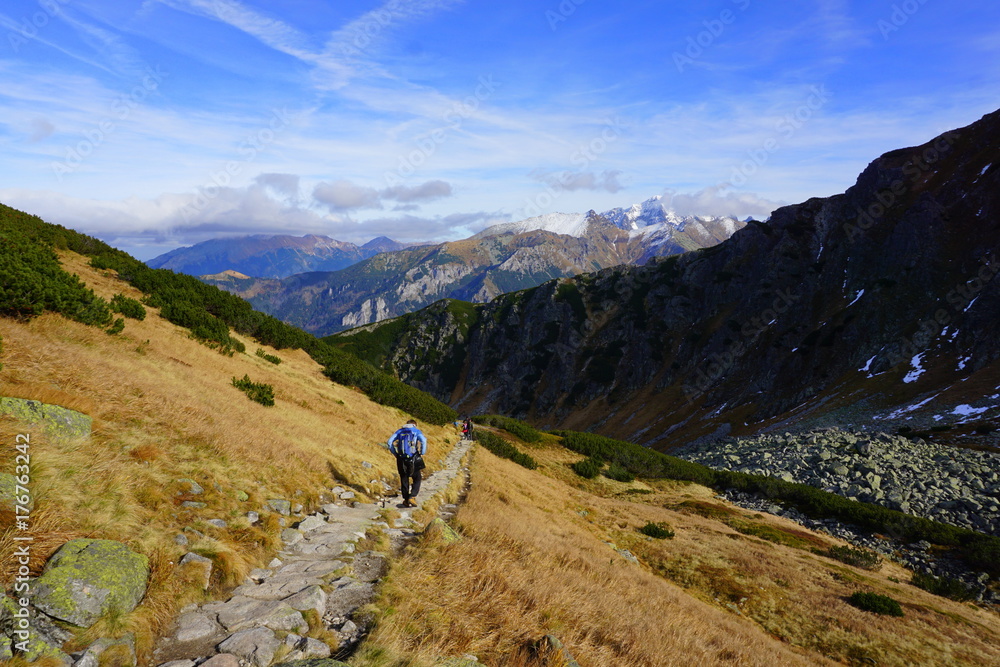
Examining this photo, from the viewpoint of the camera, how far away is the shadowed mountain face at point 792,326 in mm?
57031

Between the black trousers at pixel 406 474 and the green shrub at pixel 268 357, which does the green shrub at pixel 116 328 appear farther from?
the black trousers at pixel 406 474

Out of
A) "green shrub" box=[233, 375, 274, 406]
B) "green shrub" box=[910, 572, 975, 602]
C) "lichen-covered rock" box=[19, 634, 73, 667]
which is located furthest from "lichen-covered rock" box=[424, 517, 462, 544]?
"green shrub" box=[910, 572, 975, 602]

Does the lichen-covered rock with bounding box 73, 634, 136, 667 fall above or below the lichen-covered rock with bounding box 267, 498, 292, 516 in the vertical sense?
above

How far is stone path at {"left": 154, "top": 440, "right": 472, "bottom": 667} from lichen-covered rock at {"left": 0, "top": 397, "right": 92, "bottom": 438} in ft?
12.9

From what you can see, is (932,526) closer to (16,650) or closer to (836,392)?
(16,650)

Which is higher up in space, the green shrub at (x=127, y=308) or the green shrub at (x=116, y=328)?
the green shrub at (x=127, y=308)

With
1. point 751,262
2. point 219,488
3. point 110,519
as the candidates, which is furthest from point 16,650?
point 751,262

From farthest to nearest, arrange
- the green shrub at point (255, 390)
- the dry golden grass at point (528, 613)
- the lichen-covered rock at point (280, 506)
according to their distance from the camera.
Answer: the green shrub at point (255, 390), the lichen-covered rock at point (280, 506), the dry golden grass at point (528, 613)

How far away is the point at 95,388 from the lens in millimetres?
9719

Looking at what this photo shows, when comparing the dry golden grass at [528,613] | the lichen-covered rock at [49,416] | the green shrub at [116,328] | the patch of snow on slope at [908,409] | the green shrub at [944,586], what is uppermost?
the green shrub at [116,328]

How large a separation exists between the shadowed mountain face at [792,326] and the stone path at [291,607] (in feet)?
186

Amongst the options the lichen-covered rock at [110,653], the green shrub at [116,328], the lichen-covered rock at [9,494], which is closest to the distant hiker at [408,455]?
the lichen-covered rock at [9,494]

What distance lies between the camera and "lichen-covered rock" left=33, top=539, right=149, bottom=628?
4281 millimetres

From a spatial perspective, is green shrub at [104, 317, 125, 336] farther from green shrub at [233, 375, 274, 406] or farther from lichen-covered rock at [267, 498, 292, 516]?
lichen-covered rock at [267, 498, 292, 516]
